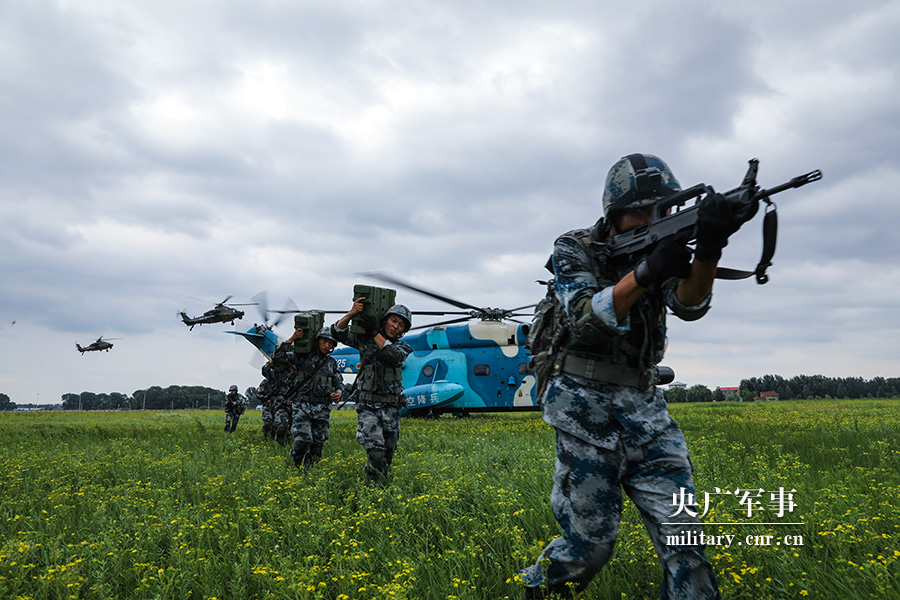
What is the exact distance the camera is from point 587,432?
2643mm

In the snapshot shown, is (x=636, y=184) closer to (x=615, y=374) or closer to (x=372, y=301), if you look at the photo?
(x=615, y=374)

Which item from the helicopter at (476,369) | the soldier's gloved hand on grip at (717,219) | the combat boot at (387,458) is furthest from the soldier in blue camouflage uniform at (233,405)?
the soldier's gloved hand on grip at (717,219)

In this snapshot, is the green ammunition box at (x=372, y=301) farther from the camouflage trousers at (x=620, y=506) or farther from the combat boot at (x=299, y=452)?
the camouflage trousers at (x=620, y=506)

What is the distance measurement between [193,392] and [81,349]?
5955 cm

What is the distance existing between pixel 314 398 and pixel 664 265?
7.17 meters

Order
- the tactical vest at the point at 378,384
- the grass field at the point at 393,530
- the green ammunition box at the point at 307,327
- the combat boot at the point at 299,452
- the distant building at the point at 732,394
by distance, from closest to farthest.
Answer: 1. the grass field at the point at 393,530
2. the tactical vest at the point at 378,384
3. the combat boot at the point at 299,452
4. the green ammunition box at the point at 307,327
5. the distant building at the point at 732,394

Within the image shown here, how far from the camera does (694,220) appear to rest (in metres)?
2.31

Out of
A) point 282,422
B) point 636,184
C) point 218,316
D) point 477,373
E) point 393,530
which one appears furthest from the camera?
point 218,316

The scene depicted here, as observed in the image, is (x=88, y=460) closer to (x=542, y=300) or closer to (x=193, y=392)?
(x=542, y=300)

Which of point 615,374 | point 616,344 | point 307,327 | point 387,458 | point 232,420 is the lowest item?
point 232,420

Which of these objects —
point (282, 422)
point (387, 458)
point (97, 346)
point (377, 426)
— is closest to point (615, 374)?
point (377, 426)

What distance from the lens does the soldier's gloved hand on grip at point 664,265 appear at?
84.7 inches

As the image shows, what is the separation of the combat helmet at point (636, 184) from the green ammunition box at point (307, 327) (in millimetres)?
6689

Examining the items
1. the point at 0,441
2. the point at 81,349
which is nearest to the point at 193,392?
the point at 81,349
